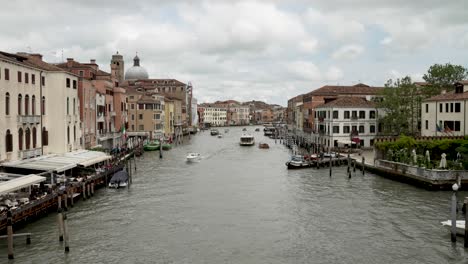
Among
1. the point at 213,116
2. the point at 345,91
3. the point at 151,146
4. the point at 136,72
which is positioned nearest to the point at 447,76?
the point at 345,91

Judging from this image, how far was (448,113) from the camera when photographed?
42.4 metres

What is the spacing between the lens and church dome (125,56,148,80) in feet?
408

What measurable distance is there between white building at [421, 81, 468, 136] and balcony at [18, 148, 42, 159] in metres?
30.0

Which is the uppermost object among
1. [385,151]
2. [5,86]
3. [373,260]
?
[5,86]

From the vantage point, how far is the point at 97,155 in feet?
115

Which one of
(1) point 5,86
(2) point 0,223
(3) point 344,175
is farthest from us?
(3) point 344,175

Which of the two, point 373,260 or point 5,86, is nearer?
point 373,260

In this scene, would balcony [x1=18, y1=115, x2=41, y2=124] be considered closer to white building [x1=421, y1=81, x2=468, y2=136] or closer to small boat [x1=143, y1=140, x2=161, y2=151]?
white building [x1=421, y1=81, x2=468, y2=136]

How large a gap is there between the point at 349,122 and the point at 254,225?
1369 inches

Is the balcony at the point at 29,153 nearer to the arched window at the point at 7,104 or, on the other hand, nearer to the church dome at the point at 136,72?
the arched window at the point at 7,104

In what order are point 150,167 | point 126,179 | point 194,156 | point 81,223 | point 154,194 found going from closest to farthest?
point 81,223 → point 154,194 → point 126,179 → point 150,167 → point 194,156

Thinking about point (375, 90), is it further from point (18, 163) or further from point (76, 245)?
point (76, 245)

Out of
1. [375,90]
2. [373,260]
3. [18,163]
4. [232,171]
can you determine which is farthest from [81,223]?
[375,90]

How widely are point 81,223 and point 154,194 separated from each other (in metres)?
7.65
